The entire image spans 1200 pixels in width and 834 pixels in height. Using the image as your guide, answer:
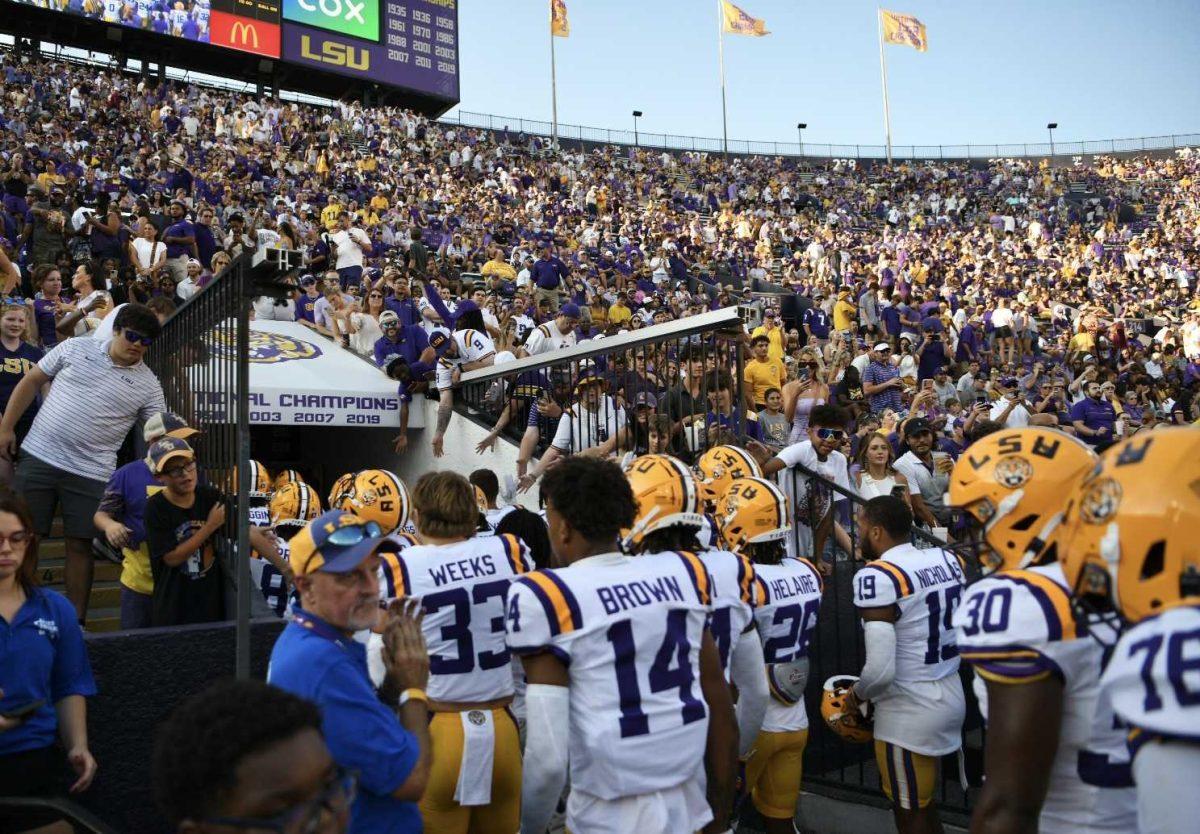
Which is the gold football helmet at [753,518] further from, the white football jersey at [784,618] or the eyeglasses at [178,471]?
the eyeglasses at [178,471]

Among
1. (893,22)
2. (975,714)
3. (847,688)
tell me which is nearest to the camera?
(847,688)

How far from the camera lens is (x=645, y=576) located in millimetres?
3117

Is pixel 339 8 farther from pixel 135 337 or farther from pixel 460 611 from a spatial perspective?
pixel 460 611

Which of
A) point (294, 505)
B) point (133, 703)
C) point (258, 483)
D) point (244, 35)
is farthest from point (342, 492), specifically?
point (244, 35)

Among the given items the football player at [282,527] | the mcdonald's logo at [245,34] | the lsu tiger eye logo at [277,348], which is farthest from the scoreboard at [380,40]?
the football player at [282,527]

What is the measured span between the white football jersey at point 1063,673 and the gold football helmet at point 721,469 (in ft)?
11.6

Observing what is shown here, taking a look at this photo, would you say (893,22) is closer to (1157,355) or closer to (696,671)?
(1157,355)

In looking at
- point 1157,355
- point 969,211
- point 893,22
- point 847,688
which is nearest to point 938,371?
point 1157,355

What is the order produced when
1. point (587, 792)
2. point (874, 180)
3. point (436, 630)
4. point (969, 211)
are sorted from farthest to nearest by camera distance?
1. point (874, 180)
2. point (969, 211)
3. point (436, 630)
4. point (587, 792)

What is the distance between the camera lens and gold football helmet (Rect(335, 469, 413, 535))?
5516 millimetres

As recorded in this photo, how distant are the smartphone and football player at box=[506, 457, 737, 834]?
5.77ft

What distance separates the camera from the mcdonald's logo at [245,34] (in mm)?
33062

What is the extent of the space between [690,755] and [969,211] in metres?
39.1

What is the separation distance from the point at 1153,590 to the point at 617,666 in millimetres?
1561
